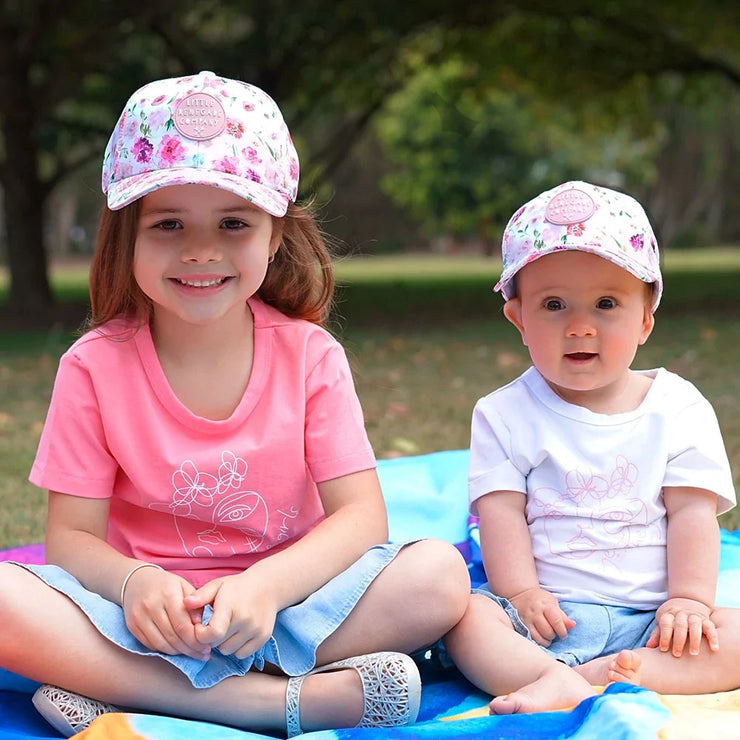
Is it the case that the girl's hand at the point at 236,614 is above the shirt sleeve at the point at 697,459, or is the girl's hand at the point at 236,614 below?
below

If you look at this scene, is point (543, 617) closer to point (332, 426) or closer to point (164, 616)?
point (332, 426)

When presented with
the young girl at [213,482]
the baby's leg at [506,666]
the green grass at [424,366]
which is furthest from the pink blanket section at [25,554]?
the baby's leg at [506,666]

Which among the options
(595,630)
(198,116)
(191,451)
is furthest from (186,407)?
(595,630)

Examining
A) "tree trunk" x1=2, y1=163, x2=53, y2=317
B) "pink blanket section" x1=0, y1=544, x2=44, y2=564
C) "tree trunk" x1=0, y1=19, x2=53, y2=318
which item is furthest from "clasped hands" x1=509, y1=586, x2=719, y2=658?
"tree trunk" x1=2, y1=163, x2=53, y2=317

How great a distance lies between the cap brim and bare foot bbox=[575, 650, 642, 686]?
1.00m

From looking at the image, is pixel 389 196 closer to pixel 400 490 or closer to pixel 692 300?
pixel 692 300

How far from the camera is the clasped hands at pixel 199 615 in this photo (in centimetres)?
182

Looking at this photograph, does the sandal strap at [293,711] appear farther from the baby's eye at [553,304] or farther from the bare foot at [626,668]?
the baby's eye at [553,304]

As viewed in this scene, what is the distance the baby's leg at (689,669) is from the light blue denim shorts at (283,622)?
1.49ft

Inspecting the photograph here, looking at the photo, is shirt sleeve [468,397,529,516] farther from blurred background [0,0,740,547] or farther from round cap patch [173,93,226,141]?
round cap patch [173,93,226,141]

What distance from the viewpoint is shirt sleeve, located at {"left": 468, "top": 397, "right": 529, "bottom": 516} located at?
90.1 inches

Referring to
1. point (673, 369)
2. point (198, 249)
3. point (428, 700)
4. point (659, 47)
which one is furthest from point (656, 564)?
point (659, 47)

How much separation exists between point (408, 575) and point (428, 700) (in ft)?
0.77

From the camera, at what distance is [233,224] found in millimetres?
2119
